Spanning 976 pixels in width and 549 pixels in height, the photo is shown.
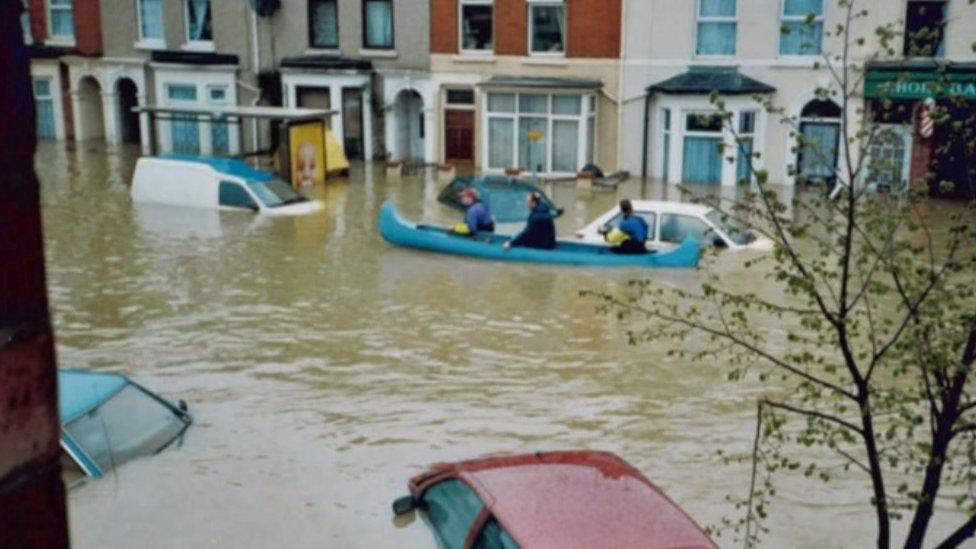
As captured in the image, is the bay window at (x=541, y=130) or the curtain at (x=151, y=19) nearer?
the bay window at (x=541, y=130)

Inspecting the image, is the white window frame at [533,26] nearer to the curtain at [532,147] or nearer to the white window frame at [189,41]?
the curtain at [532,147]

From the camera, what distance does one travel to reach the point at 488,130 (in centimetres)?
3291

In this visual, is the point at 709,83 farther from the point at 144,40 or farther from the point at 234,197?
the point at 144,40

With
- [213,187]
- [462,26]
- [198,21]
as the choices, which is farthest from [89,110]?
[213,187]

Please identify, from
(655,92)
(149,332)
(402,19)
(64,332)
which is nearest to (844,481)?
(149,332)

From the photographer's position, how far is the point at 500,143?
32812 millimetres

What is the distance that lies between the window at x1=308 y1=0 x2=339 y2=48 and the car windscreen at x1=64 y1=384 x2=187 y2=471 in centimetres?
2498

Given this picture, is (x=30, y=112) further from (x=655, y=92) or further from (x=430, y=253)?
(x=655, y=92)

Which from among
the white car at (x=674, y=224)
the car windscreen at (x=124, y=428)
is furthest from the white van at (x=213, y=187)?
the car windscreen at (x=124, y=428)

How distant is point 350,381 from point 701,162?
1873cm

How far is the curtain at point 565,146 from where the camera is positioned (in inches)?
1260

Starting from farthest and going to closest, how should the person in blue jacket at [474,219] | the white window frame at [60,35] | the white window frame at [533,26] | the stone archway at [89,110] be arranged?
1. the stone archway at [89,110]
2. the white window frame at [60,35]
3. the white window frame at [533,26]
4. the person in blue jacket at [474,219]

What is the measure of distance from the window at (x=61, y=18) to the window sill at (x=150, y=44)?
2.86 metres

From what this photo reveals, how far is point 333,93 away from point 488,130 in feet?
17.5
